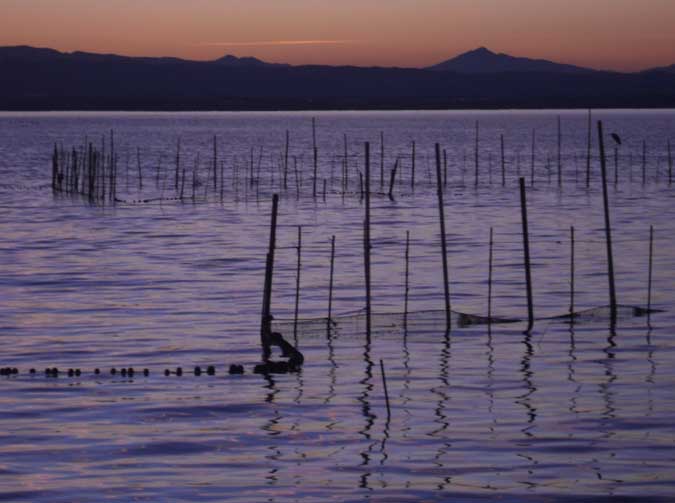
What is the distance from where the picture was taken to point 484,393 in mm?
14234

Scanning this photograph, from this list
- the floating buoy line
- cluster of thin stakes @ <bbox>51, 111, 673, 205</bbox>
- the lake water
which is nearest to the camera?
the lake water

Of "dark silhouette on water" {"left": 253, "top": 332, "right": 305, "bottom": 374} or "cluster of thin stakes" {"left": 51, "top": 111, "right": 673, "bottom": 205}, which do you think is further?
"cluster of thin stakes" {"left": 51, "top": 111, "right": 673, "bottom": 205}

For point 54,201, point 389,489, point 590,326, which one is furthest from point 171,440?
point 54,201

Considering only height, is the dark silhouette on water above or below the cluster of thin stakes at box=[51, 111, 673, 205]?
below

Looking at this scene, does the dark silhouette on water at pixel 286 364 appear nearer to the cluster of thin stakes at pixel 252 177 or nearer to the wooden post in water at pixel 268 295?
the wooden post in water at pixel 268 295

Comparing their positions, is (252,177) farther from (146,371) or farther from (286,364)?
(146,371)

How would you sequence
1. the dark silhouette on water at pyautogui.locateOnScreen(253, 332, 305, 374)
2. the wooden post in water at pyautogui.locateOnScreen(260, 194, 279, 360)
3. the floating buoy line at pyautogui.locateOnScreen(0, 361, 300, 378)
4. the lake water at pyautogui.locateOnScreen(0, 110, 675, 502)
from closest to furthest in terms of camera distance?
the lake water at pyautogui.locateOnScreen(0, 110, 675, 502)
the floating buoy line at pyautogui.locateOnScreen(0, 361, 300, 378)
the dark silhouette on water at pyautogui.locateOnScreen(253, 332, 305, 374)
the wooden post in water at pyautogui.locateOnScreen(260, 194, 279, 360)

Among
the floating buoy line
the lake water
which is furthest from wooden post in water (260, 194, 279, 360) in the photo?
the floating buoy line

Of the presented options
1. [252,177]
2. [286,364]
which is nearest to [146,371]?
[286,364]

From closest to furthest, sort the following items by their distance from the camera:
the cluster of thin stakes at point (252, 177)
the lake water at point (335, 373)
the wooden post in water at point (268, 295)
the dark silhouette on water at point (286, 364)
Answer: the lake water at point (335, 373) → the dark silhouette on water at point (286, 364) → the wooden post in water at point (268, 295) → the cluster of thin stakes at point (252, 177)

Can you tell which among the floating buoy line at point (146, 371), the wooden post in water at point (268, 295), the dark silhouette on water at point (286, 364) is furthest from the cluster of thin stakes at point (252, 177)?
the floating buoy line at point (146, 371)

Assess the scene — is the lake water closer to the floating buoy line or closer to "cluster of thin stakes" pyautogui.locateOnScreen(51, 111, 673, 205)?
the floating buoy line

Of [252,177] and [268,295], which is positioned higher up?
[252,177]

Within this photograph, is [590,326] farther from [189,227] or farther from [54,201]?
[54,201]
